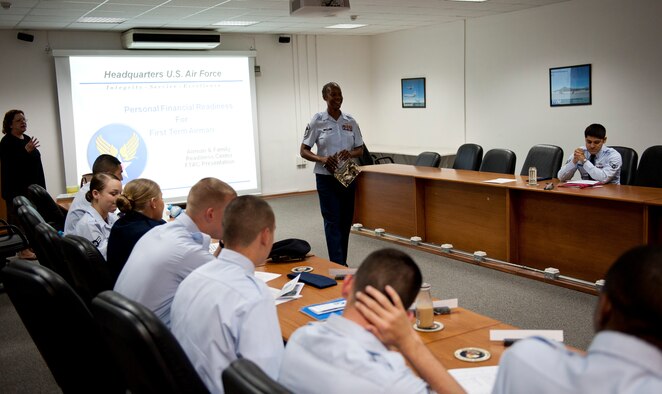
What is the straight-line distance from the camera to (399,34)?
36.2ft

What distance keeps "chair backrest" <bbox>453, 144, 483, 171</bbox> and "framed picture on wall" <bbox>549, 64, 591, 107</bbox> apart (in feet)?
6.18

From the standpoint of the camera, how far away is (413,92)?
10.9m

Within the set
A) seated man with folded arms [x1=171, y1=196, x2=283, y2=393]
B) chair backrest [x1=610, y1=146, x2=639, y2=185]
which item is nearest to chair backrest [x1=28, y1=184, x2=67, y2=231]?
seated man with folded arms [x1=171, y1=196, x2=283, y2=393]

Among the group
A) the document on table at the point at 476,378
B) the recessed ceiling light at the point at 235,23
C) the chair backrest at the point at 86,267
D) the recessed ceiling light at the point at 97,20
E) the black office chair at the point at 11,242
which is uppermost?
the recessed ceiling light at the point at 235,23

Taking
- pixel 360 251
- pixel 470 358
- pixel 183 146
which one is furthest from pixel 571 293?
pixel 183 146

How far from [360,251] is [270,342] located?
4.79 meters

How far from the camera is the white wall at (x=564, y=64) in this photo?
7.49 m

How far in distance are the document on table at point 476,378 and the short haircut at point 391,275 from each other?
438mm

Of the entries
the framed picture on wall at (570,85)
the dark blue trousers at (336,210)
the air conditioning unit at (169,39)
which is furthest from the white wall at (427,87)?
the dark blue trousers at (336,210)

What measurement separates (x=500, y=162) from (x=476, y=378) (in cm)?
507

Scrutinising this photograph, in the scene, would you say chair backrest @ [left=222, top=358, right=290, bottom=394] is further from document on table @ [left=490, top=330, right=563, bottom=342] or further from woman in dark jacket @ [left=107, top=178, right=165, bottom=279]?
woman in dark jacket @ [left=107, top=178, right=165, bottom=279]

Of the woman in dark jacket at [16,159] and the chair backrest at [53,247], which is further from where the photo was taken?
the woman in dark jacket at [16,159]

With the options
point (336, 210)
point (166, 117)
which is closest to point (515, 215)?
point (336, 210)

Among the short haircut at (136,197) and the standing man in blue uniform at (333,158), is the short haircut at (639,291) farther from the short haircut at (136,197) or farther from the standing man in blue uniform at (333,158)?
the standing man in blue uniform at (333,158)
